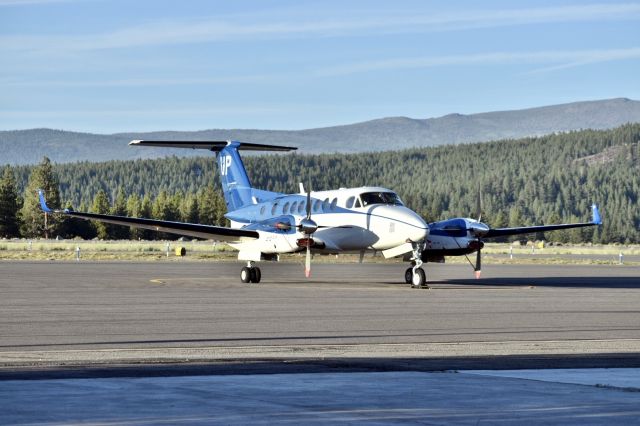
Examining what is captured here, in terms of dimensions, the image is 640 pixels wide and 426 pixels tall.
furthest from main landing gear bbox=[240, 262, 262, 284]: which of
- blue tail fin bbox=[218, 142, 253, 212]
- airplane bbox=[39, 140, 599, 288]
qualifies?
blue tail fin bbox=[218, 142, 253, 212]

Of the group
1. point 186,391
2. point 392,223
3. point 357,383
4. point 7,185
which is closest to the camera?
point 186,391

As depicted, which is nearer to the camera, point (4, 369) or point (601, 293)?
point (4, 369)

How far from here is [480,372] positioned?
14297 millimetres

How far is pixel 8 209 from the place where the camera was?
147m

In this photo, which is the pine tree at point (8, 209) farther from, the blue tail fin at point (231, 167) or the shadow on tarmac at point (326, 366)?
the shadow on tarmac at point (326, 366)

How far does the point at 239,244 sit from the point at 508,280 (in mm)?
10550

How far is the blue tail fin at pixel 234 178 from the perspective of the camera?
4581 centimetres

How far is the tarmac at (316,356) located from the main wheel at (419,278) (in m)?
1.75

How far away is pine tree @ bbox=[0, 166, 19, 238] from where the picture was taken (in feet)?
480

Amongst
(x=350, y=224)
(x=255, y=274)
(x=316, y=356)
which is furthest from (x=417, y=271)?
(x=316, y=356)

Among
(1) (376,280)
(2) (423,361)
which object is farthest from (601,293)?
(2) (423,361)

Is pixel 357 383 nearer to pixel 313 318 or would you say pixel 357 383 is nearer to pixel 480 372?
pixel 480 372

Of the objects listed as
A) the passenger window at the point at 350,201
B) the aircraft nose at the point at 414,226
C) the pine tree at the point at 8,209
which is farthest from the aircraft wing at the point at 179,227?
the pine tree at the point at 8,209

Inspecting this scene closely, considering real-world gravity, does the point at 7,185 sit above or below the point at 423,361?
above
